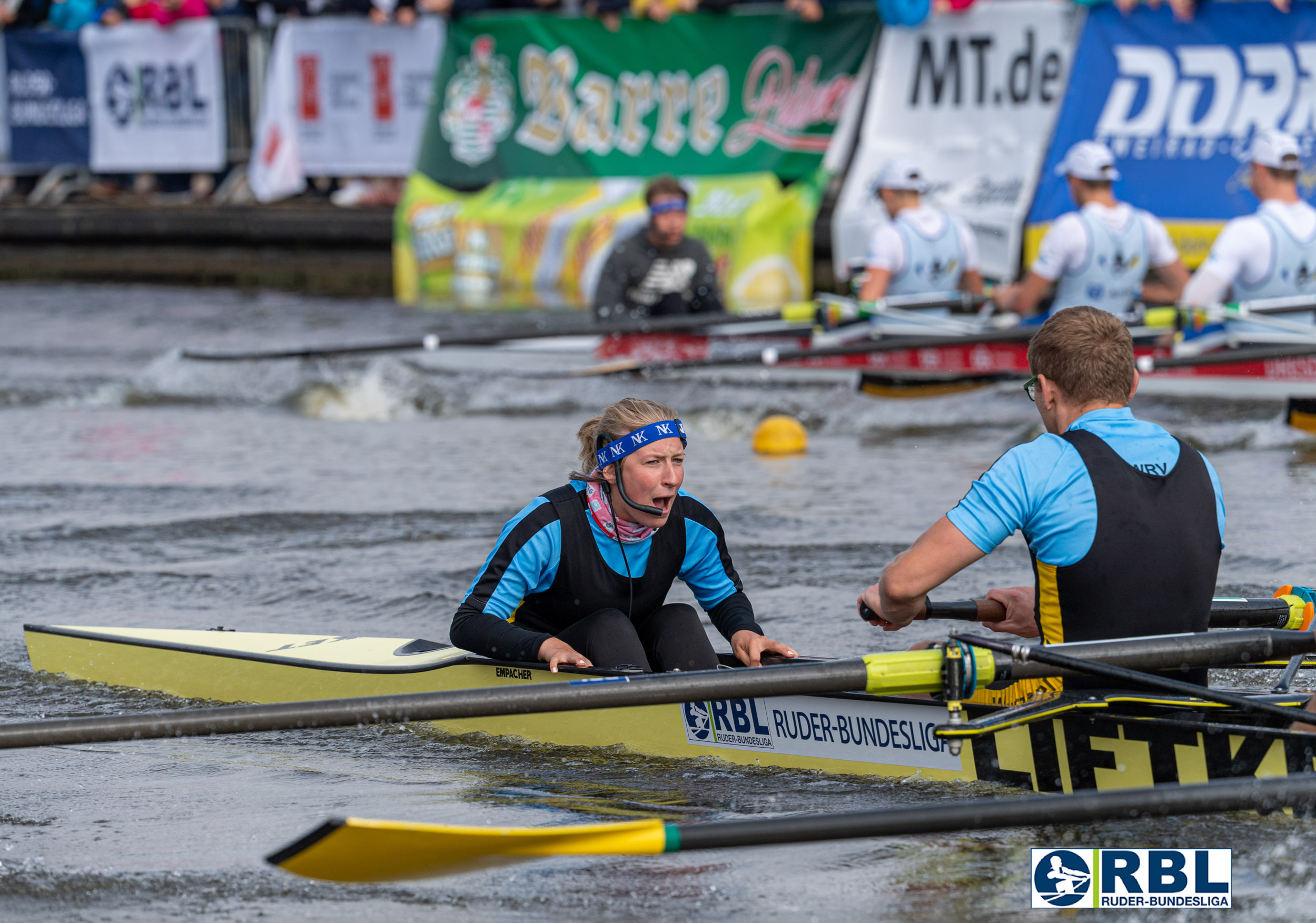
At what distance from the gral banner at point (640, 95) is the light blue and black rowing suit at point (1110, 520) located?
10564 mm

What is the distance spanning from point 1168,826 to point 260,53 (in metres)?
15.8

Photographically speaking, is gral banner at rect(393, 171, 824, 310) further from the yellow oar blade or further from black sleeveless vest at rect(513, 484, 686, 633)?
the yellow oar blade

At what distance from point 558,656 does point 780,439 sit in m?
5.27

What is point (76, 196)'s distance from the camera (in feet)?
65.7

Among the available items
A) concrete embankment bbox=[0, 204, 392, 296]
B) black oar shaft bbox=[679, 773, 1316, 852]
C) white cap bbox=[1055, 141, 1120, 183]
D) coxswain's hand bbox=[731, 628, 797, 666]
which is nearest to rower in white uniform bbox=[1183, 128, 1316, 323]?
white cap bbox=[1055, 141, 1120, 183]

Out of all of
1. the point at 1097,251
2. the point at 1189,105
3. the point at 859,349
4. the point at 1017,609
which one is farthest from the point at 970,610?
the point at 1189,105

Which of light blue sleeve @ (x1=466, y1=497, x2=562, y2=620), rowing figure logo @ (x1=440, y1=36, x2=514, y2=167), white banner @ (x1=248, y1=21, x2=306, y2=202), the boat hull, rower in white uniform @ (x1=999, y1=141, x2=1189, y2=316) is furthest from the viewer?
white banner @ (x1=248, y1=21, x2=306, y2=202)

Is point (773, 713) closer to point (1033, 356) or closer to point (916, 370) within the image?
point (1033, 356)

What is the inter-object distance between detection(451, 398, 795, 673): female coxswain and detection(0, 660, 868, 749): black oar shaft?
27.6 inches

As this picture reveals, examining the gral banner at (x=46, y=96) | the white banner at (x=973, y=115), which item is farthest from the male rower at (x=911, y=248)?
the gral banner at (x=46, y=96)

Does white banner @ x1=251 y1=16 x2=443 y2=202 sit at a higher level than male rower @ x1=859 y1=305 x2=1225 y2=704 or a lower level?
higher

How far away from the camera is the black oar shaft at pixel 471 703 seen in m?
3.46

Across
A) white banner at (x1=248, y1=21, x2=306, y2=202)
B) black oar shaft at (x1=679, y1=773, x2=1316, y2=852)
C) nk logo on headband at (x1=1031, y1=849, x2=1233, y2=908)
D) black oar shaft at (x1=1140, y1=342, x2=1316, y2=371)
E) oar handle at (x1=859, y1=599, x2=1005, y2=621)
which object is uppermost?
white banner at (x1=248, y1=21, x2=306, y2=202)

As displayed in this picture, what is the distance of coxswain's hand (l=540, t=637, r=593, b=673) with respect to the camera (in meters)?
4.22
